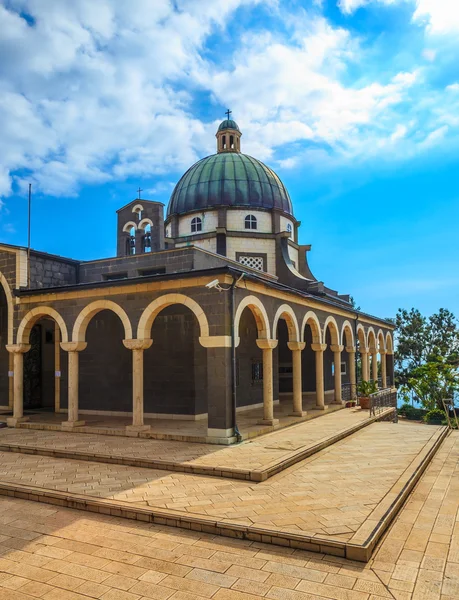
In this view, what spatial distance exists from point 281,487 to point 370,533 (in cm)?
242

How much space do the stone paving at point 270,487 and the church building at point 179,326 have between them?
275 cm

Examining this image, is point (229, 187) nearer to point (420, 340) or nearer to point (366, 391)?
point (366, 391)

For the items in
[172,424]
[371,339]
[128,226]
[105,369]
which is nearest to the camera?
[172,424]

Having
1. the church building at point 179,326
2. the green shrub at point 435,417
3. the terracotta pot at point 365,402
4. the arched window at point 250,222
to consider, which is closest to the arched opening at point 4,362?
the church building at point 179,326

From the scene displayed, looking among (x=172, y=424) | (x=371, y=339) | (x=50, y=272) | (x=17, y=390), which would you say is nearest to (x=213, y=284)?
(x=172, y=424)

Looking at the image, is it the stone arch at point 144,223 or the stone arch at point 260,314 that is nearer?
the stone arch at point 260,314

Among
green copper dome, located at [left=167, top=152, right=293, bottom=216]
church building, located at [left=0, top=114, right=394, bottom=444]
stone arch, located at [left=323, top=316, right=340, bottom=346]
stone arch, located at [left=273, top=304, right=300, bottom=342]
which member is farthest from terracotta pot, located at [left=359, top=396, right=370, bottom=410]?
green copper dome, located at [left=167, top=152, right=293, bottom=216]

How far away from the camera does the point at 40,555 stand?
223 inches

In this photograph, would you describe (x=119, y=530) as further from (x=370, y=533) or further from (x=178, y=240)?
(x=178, y=240)

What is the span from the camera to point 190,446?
1120 centimetres

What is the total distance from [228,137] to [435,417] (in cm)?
1850

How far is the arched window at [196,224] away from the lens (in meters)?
23.9

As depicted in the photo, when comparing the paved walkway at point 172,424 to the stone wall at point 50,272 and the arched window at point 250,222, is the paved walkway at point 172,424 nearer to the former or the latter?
the stone wall at point 50,272

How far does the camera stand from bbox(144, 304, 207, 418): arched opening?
49.9 feet
